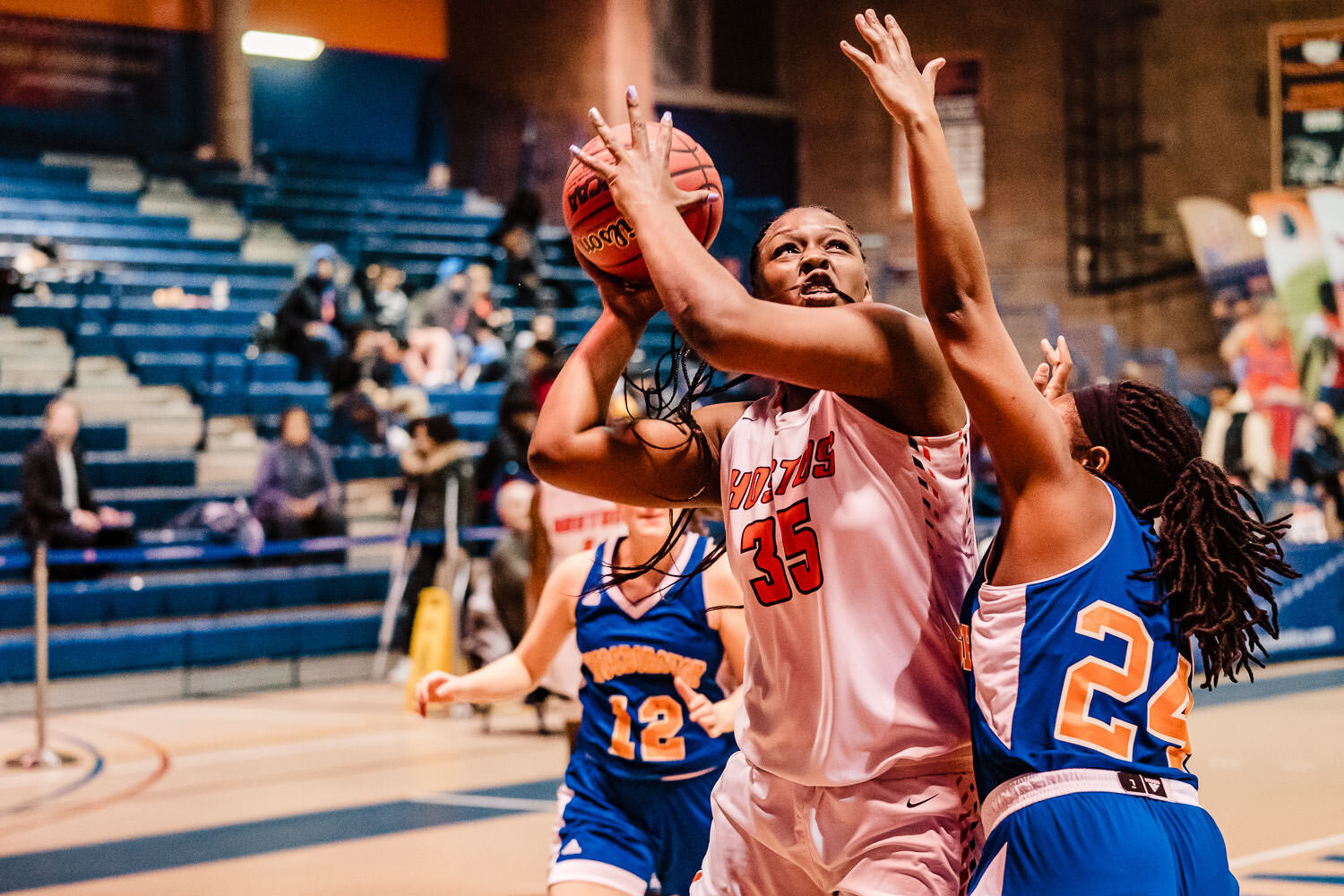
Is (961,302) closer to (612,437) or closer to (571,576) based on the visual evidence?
(612,437)

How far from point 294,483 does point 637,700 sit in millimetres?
7934

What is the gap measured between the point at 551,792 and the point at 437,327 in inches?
316

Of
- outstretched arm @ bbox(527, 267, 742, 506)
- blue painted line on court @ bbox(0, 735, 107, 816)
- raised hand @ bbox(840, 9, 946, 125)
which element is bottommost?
blue painted line on court @ bbox(0, 735, 107, 816)

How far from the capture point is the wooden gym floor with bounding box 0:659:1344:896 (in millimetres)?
6074

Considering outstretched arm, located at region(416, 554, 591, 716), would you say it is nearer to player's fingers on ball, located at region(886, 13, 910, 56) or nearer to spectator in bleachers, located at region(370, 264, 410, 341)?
player's fingers on ball, located at region(886, 13, 910, 56)

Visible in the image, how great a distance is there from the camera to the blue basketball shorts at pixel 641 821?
12.4ft

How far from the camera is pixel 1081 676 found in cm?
227

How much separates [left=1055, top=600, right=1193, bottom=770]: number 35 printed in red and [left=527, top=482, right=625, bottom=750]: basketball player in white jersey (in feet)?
11.5

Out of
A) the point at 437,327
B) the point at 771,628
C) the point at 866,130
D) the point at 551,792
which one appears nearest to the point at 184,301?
the point at 437,327

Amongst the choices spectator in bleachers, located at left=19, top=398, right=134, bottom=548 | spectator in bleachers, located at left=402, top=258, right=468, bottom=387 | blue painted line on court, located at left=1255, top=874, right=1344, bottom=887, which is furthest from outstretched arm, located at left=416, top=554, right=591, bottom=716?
spectator in bleachers, located at left=402, top=258, right=468, bottom=387

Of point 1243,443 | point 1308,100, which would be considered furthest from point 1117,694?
point 1308,100

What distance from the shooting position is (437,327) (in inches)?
586

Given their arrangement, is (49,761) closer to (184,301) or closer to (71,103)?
(184,301)

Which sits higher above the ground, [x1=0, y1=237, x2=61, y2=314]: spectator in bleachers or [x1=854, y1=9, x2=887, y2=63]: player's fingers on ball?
[x1=0, y1=237, x2=61, y2=314]: spectator in bleachers
